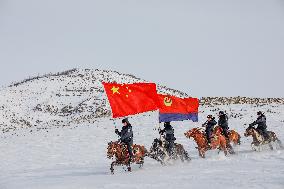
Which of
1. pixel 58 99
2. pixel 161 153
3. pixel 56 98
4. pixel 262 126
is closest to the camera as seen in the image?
pixel 161 153

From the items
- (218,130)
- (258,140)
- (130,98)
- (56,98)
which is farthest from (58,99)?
(130,98)

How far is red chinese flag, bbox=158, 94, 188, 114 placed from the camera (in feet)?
72.2

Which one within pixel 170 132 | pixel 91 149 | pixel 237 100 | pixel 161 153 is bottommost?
pixel 161 153

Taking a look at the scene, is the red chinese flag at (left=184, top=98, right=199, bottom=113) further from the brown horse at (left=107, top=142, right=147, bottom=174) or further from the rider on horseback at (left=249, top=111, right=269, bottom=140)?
the brown horse at (left=107, top=142, right=147, bottom=174)

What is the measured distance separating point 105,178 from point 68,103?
5353cm

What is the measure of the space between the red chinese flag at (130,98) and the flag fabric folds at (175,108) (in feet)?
3.40

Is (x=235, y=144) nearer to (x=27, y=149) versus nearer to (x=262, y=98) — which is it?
(x=27, y=149)

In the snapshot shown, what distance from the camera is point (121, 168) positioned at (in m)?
22.0

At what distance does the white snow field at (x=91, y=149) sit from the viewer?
620 inches

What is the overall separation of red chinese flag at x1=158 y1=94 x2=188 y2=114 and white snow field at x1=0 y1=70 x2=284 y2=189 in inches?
96.6

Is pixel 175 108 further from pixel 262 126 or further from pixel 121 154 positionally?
pixel 262 126

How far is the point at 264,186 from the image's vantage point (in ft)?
42.2

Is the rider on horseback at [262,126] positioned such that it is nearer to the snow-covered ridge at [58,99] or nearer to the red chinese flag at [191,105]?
the red chinese flag at [191,105]

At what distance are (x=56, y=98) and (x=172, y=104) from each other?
54328 millimetres
